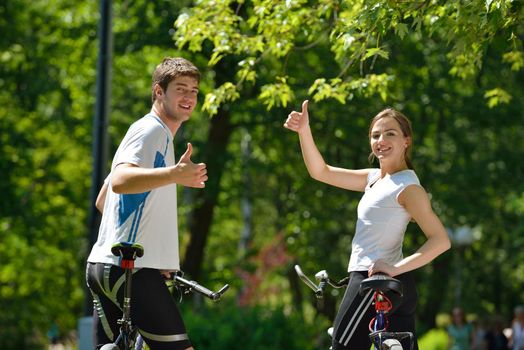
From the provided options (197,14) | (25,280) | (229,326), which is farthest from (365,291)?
(25,280)

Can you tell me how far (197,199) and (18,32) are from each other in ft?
17.7

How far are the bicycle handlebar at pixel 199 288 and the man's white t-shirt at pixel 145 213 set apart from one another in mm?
168

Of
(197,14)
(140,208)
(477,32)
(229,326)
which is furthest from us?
(229,326)

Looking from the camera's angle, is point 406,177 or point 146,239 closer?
point 146,239

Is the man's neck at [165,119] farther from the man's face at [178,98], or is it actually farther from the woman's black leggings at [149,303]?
the woman's black leggings at [149,303]

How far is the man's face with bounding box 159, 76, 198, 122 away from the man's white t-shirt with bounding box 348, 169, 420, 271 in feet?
3.35

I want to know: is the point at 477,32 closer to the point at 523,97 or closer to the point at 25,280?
the point at 523,97

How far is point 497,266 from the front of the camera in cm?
3875

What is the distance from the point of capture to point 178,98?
5.44 metres

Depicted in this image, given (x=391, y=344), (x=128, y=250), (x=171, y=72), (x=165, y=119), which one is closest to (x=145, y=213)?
(x=128, y=250)

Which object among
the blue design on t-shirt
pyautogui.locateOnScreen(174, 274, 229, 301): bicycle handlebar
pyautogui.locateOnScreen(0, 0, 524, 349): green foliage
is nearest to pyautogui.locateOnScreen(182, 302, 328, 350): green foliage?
pyautogui.locateOnScreen(0, 0, 524, 349): green foliage

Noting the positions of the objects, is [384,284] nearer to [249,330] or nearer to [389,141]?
[389,141]

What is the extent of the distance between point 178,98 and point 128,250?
2.77 ft

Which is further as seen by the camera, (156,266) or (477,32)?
(477,32)
